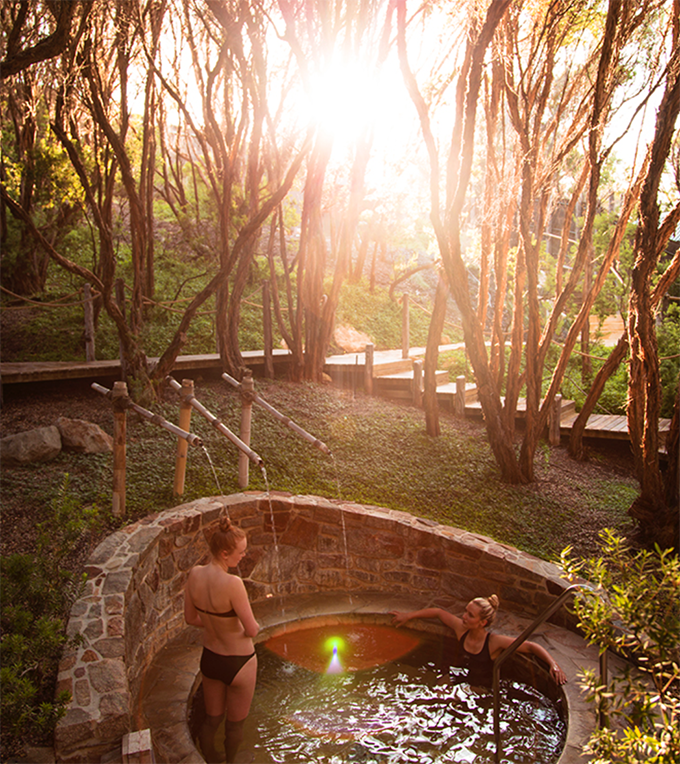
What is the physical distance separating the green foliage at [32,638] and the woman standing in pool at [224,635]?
2.39 ft

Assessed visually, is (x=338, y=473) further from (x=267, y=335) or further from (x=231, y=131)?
(x=231, y=131)

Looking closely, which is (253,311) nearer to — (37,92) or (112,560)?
(37,92)

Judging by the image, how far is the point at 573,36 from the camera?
6.09 meters

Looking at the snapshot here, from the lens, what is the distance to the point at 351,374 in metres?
9.58

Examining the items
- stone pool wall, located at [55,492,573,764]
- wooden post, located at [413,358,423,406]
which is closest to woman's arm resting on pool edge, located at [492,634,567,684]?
stone pool wall, located at [55,492,573,764]

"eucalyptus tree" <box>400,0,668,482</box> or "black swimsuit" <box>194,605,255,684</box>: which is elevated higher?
"eucalyptus tree" <box>400,0,668,482</box>

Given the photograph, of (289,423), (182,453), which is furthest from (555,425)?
(182,453)

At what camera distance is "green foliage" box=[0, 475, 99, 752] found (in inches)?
92.6

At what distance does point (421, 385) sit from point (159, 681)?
241 inches

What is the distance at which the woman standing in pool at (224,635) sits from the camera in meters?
3.18

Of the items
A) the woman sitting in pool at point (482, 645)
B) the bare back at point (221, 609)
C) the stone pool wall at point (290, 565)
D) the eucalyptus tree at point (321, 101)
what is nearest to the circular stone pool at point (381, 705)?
the woman sitting in pool at point (482, 645)

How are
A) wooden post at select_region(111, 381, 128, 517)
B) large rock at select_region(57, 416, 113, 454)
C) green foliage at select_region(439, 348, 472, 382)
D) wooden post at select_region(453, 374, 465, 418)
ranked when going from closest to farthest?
wooden post at select_region(111, 381, 128, 517) → large rock at select_region(57, 416, 113, 454) → wooden post at select_region(453, 374, 465, 418) → green foliage at select_region(439, 348, 472, 382)

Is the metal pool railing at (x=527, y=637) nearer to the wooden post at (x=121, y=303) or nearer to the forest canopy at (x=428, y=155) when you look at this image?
the forest canopy at (x=428, y=155)

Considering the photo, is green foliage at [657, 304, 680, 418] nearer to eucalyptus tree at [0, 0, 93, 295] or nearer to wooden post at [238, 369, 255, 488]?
wooden post at [238, 369, 255, 488]
